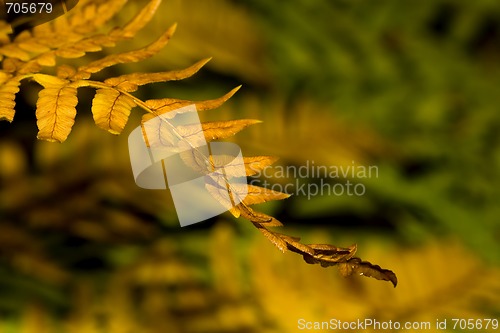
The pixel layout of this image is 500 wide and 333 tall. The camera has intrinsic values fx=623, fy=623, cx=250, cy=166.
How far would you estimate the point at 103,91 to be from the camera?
438mm

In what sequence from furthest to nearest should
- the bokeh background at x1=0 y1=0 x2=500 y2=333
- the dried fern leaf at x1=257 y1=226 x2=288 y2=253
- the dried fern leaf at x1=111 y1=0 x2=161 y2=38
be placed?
1. the bokeh background at x1=0 y1=0 x2=500 y2=333
2. the dried fern leaf at x1=111 y1=0 x2=161 y2=38
3. the dried fern leaf at x1=257 y1=226 x2=288 y2=253

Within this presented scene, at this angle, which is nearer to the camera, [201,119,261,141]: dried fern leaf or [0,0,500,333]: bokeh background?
[201,119,261,141]: dried fern leaf

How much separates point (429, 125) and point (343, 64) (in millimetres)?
185

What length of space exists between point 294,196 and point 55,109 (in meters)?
0.56

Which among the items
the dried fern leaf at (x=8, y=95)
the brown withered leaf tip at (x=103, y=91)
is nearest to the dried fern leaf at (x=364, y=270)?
the brown withered leaf tip at (x=103, y=91)

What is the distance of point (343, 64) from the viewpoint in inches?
43.9

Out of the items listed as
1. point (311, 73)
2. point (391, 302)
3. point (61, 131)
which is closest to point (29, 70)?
point (61, 131)

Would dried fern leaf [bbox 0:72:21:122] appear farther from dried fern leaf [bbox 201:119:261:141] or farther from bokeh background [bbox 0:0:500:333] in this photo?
bokeh background [bbox 0:0:500:333]

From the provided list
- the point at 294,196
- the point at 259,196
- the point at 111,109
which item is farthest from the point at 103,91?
the point at 294,196

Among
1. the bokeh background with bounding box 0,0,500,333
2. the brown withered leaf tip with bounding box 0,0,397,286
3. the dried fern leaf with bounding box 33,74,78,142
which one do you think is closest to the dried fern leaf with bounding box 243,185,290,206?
the brown withered leaf tip with bounding box 0,0,397,286

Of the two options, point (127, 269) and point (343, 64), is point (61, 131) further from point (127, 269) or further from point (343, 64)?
point (343, 64)

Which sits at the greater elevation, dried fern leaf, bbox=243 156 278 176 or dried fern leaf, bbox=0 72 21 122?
dried fern leaf, bbox=0 72 21 122

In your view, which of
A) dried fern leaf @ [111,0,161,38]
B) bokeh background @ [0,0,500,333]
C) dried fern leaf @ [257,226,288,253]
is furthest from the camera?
bokeh background @ [0,0,500,333]

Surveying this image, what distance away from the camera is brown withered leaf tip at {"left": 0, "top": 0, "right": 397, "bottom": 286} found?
0.38 m
